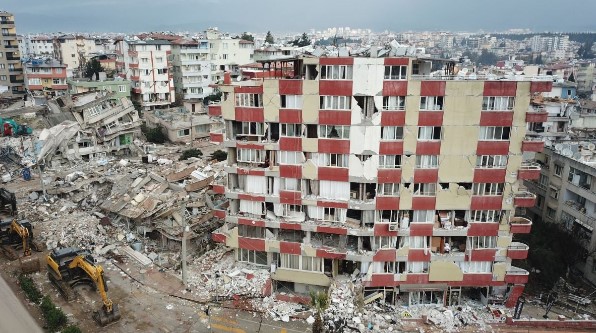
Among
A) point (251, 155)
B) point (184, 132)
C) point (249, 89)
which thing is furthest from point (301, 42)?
point (249, 89)

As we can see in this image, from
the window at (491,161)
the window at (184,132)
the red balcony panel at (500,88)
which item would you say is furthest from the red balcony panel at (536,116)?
the window at (184,132)

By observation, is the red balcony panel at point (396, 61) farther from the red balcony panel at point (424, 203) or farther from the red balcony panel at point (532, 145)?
the red balcony panel at point (532, 145)

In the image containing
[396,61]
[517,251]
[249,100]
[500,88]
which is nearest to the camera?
[396,61]

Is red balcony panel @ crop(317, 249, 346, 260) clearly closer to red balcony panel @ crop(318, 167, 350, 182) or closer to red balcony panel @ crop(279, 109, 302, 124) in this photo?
red balcony panel @ crop(318, 167, 350, 182)

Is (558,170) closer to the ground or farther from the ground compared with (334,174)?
closer to the ground

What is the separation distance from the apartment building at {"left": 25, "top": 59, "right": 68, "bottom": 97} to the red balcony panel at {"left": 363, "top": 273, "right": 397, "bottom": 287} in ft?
228

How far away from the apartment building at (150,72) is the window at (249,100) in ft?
182

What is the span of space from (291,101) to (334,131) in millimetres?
2942

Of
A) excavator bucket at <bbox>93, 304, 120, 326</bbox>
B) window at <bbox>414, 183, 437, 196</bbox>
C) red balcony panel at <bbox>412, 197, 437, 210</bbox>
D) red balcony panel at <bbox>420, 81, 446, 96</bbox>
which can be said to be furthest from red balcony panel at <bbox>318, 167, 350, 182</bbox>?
excavator bucket at <bbox>93, 304, 120, 326</bbox>

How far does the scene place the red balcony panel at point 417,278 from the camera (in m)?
28.8

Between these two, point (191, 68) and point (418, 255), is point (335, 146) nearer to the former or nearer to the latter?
point (418, 255)

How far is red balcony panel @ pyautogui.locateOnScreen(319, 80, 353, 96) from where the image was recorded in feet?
84.8

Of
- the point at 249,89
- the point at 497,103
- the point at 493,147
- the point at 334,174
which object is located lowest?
the point at 334,174

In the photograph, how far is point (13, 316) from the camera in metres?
26.5
